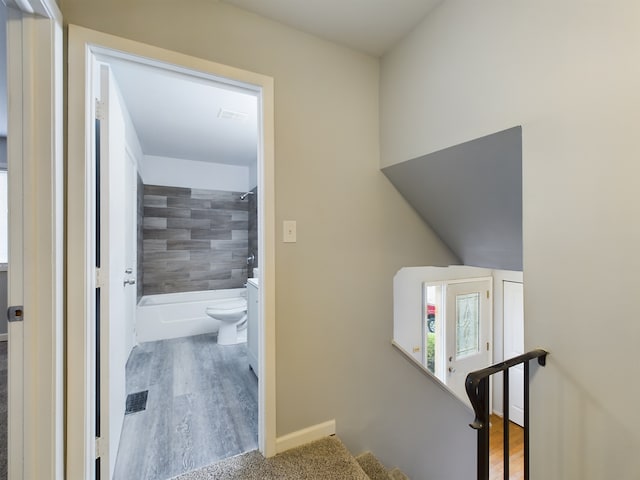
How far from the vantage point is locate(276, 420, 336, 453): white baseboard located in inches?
62.0

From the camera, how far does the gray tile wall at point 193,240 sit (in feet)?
13.1

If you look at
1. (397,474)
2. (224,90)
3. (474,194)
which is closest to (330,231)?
(474,194)

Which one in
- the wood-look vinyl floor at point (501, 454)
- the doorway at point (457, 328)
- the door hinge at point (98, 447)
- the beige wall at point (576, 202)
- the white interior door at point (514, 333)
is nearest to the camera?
the beige wall at point (576, 202)

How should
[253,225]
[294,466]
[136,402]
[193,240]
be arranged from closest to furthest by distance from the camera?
[294,466] < [136,402] < [193,240] < [253,225]

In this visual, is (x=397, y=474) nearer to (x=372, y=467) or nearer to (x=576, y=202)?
(x=372, y=467)

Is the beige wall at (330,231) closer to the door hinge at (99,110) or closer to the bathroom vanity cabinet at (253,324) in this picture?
the door hinge at (99,110)

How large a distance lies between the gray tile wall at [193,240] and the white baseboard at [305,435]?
10.2 feet

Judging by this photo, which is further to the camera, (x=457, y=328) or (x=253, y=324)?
(x=457, y=328)

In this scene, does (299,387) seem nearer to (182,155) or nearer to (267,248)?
(267,248)

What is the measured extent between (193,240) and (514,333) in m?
4.63

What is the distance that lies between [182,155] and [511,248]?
13.3ft

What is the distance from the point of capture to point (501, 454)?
142 inches

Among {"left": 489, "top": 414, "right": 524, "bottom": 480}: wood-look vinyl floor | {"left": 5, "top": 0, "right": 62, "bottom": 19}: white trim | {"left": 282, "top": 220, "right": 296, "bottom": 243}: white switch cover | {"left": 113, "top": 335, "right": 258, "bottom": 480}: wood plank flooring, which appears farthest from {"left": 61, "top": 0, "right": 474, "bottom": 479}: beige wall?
{"left": 489, "top": 414, "right": 524, "bottom": 480}: wood-look vinyl floor

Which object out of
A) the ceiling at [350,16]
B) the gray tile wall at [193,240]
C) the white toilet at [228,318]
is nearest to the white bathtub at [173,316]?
the gray tile wall at [193,240]
